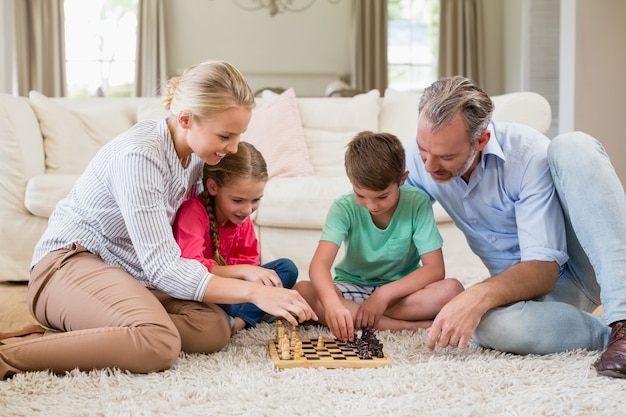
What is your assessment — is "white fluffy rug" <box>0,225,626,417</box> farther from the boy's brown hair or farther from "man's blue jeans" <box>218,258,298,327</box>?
the boy's brown hair

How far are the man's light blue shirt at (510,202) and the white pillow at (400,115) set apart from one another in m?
1.76

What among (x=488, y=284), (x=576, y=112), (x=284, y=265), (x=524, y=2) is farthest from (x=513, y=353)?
(x=524, y=2)

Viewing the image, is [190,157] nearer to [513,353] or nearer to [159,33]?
[513,353]

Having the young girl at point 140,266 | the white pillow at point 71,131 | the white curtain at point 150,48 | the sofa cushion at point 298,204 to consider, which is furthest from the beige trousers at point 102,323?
the white curtain at point 150,48

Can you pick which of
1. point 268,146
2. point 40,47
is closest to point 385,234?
point 268,146

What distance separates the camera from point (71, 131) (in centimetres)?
368

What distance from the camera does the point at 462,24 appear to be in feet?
24.5

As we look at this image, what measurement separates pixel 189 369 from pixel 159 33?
19.3 feet

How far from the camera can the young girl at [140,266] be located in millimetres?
1620

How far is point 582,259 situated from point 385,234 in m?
0.53

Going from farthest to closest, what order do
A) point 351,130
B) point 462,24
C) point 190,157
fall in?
point 462,24
point 351,130
point 190,157

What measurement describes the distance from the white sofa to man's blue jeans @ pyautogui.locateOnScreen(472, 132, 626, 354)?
4.17 ft

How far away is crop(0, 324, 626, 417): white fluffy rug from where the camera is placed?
53.4 inches

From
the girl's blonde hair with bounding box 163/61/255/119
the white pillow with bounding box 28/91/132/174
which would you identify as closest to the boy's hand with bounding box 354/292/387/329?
the girl's blonde hair with bounding box 163/61/255/119
